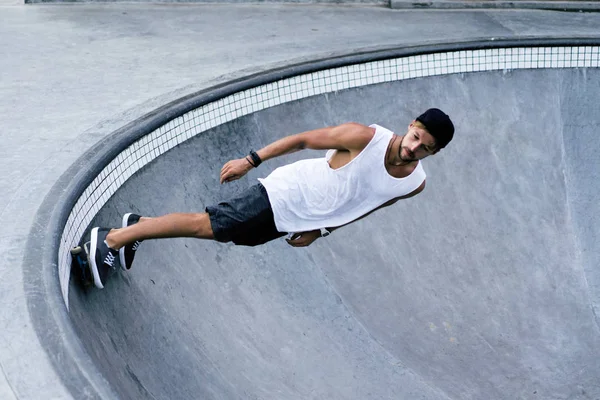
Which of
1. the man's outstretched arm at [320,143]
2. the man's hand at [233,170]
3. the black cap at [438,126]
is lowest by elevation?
the man's hand at [233,170]

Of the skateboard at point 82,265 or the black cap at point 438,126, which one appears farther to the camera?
the skateboard at point 82,265

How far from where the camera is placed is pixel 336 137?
→ 4219 millimetres

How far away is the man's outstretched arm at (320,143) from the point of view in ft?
13.7

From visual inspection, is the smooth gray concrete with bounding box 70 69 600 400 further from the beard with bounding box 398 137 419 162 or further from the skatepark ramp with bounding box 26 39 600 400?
the beard with bounding box 398 137 419 162

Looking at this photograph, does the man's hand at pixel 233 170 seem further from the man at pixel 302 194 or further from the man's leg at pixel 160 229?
the man's leg at pixel 160 229

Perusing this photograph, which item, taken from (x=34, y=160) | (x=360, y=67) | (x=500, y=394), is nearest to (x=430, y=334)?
(x=500, y=394)

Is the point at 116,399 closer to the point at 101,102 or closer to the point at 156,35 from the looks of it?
the point at 101,102

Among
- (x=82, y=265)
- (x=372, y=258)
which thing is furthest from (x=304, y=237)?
(x=372, y=258)

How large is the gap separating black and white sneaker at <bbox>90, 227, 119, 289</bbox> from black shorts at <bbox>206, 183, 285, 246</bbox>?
22.0 inches

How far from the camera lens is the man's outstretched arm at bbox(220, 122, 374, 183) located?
165 inches

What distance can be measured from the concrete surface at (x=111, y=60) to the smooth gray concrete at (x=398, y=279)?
0.40 meters

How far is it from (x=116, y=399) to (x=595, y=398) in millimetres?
3829

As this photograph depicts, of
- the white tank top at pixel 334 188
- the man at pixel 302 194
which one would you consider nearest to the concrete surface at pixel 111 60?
the man at pixel 302 194

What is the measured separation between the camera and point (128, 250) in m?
4.51
